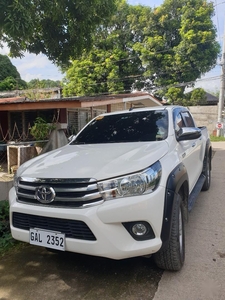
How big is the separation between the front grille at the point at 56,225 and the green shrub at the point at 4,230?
1096 mm

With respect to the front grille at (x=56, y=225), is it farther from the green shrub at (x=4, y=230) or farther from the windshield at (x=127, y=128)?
the windshield at (x=127, y=128)

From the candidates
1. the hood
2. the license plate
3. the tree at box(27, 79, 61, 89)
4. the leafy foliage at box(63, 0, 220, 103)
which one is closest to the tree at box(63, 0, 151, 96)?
the leafy foliage at box(63, 0, 220, 103)

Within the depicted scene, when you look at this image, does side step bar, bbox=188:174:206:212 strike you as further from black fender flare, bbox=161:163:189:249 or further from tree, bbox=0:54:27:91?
tree, bbox=0:54:27:91

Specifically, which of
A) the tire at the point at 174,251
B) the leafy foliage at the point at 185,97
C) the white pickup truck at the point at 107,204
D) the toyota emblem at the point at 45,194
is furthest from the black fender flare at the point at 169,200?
the leafy foliage at the point at 185,97

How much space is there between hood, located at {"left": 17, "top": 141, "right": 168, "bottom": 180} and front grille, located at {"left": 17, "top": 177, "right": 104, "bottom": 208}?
57mm

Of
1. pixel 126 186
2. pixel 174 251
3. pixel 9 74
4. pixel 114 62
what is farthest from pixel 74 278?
pixel 9 74

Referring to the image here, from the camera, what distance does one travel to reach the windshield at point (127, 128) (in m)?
3.45

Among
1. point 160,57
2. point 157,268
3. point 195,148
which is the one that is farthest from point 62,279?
point 160,57

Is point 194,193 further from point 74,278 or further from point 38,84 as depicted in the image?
point 38,84

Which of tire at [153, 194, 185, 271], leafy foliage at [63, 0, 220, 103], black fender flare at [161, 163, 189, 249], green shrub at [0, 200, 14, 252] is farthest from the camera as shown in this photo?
leafy foliage at [63, 0, 220, 103]

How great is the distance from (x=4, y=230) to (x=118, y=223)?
2.40 metres

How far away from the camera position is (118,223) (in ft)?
7.22

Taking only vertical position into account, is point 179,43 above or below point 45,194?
above

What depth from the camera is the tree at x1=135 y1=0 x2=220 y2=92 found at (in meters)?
21.0
